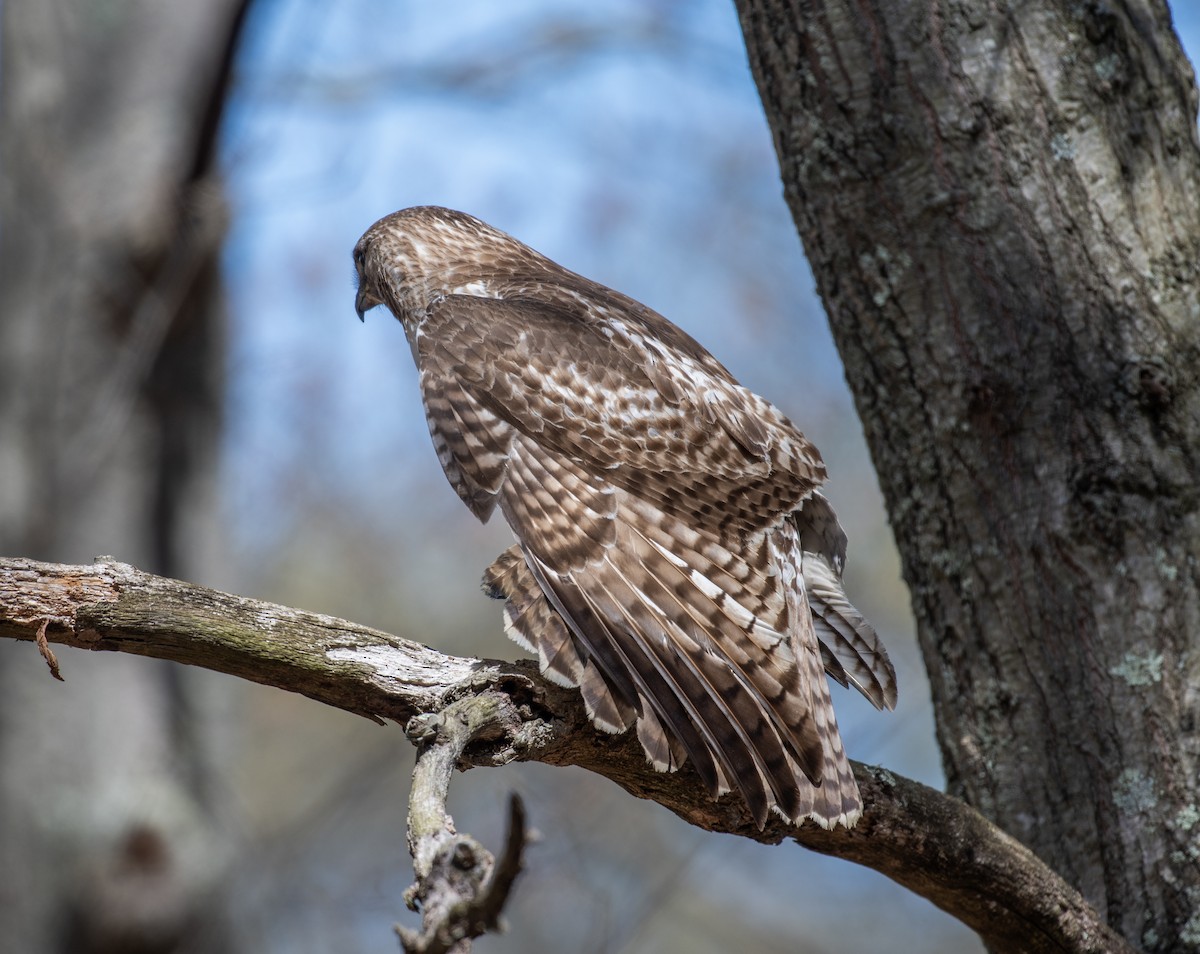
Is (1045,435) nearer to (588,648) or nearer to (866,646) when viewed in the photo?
(866,646)

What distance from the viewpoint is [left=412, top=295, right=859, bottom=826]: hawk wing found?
7.63 ft

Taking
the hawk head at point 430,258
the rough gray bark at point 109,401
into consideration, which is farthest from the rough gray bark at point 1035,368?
the rough gray bark at point 109,401

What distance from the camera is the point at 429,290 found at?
11.9 feet

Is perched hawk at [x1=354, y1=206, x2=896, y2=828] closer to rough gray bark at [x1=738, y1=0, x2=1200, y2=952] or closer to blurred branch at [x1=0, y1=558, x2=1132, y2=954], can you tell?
blurred branch at [x1=0, y1=558, x2=1132, y2=954]

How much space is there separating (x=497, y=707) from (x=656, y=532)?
0.68 meters

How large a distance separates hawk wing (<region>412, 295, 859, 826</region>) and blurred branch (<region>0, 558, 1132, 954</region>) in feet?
0.41

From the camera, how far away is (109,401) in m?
6.01

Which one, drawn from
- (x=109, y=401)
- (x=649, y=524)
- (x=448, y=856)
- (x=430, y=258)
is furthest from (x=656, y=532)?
(x=109, y=401)

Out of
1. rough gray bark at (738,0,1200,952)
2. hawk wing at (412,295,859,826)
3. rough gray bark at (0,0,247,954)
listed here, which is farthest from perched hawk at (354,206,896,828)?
rough gray bark at (0,0,247,954)

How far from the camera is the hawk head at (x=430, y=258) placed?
3.61 meters

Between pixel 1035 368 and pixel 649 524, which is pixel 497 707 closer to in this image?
pixel 649 524

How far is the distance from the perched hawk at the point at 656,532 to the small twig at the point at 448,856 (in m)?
0.35

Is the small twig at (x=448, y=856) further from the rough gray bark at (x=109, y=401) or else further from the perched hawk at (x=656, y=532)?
the rough gray bark at (x=109, y=401)

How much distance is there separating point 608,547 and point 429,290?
1343 millimetres
